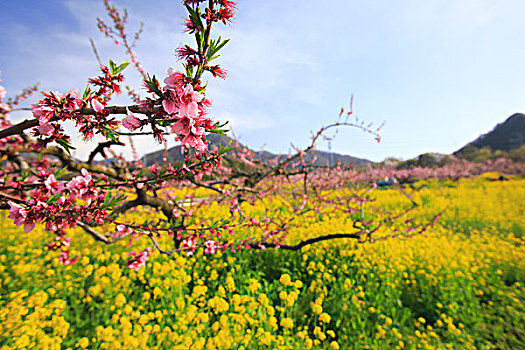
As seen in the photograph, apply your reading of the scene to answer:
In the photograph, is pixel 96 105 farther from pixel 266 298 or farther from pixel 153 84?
pixel 266 298

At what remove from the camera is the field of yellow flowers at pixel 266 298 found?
2510 millimetres

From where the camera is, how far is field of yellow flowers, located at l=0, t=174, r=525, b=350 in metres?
2.51

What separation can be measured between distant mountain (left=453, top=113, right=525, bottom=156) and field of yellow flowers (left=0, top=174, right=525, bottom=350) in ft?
284

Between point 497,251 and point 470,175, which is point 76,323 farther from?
point 470,175

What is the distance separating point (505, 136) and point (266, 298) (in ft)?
366

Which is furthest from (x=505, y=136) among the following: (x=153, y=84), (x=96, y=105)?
(x=96, y=105)

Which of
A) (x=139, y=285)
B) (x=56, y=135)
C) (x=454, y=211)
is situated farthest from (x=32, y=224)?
(x=454, y=211)

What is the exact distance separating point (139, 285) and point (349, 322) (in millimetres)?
3219

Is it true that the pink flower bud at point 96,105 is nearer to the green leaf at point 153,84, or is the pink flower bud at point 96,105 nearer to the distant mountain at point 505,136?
the green leaf at point 153,84

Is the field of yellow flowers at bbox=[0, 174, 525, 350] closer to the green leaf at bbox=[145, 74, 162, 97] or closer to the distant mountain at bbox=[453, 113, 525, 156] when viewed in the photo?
the green leaf at bbox=[145, 74, 162, 97]

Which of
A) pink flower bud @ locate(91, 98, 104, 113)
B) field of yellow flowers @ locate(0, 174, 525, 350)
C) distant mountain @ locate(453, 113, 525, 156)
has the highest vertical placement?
distant mountain @ locate(453, 113, 525, 156)

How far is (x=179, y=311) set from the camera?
2.91m

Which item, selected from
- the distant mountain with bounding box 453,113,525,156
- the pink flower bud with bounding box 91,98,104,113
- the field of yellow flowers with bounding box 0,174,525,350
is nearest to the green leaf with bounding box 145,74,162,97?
the pink flower bud with bounding box 91,98,104,113

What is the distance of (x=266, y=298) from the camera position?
2.84 metres
